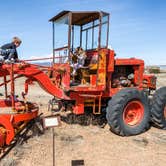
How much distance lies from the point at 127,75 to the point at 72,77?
1928 millimetres

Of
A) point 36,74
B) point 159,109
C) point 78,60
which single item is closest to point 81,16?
point 78,60

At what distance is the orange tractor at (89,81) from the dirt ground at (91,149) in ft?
1.44

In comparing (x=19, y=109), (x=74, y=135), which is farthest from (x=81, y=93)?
(x=19, y=109)

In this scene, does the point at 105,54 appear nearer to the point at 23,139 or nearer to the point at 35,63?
the point at 35,63

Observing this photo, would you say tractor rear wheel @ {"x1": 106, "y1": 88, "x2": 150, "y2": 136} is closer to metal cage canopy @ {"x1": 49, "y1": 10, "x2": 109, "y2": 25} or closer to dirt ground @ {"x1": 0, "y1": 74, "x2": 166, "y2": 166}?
dirt ground @ {"x1": 0, "y1": 74, "x2": 166, "y2": 166}

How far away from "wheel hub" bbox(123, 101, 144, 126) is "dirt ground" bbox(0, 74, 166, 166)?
43cm

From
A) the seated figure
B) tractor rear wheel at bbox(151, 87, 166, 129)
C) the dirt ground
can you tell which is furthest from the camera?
tractor rear wheel at bbox(151, 87, 166, 129)

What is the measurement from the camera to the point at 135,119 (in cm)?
851

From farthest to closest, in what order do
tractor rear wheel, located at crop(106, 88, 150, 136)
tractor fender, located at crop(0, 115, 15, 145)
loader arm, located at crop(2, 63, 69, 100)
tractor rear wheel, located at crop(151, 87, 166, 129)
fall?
tractor rear wheel, located at crop(151, 87, 166, 129)
tractor rear wheel, located at crop(106, 88, 150, 136)
loader arm, located at crop(2, 63, 69, 100)
tractor fender, located at crop(0, 115, 15, 145)

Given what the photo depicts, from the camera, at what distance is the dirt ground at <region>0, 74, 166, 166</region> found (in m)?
6.37

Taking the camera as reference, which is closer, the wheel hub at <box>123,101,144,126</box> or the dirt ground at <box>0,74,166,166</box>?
the dirt ground at <box>0,74,166,166</box>

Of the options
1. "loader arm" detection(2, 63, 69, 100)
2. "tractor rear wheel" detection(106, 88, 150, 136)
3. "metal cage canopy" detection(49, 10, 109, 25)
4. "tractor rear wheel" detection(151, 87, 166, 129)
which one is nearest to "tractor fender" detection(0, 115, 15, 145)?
"loader arm" detection(2, 63, 69, 100)

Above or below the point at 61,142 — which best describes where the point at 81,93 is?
above

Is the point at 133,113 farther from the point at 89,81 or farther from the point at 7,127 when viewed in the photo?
the point at 7,127
